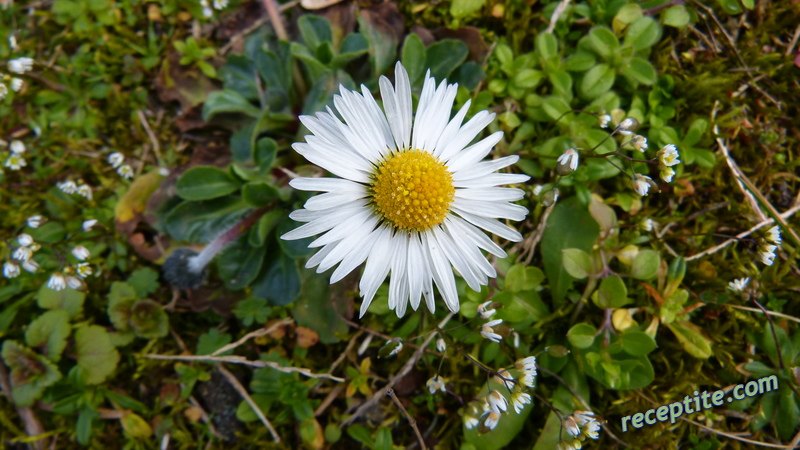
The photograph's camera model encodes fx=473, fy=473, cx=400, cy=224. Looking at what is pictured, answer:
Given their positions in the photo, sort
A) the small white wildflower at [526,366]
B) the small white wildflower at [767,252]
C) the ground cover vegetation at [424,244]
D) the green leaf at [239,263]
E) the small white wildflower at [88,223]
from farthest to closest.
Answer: the small white wildflower at [88,223]
the green leaf at [239,263]
the ground cover vegetation at [424,244]
the small white wildflower at [767,252]
the small white wildflower at [526,366]

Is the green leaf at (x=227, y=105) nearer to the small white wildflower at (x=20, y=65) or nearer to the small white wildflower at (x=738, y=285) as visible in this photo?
the small white wildflower at (x=20, y=65)

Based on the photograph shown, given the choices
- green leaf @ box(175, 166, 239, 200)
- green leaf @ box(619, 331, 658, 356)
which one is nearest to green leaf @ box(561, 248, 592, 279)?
green leaf @ box(619, 331, 658, 356)

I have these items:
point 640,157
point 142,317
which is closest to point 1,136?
point 142,317

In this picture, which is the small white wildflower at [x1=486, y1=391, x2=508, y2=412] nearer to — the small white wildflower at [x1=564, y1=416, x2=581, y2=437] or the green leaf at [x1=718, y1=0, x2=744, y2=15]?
the small white wildflower at [x1=564, y1=416, x2=581, y2=437]

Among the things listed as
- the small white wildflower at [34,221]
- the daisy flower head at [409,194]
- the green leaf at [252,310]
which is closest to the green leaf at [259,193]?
the green leaf at [252,310]

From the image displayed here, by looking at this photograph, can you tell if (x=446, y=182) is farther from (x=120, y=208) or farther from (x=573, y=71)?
(x=120, y=208)
